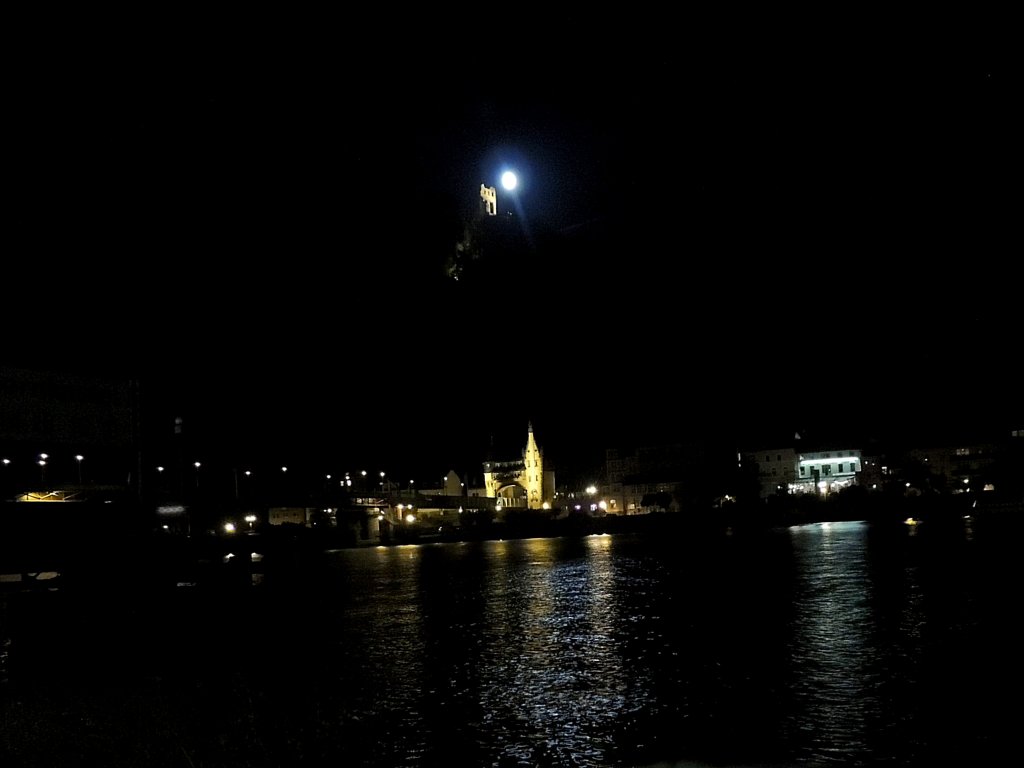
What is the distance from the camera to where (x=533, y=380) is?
157375 mm

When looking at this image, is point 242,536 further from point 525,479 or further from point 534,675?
point 525,479

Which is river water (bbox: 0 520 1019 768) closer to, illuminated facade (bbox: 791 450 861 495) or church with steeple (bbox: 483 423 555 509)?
illuminated facade (bbox: 791 450 861 495)

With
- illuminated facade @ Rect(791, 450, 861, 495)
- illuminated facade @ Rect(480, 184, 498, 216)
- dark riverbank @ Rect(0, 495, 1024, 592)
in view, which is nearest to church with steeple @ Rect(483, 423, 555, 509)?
illuminated facade @ Rect(791, 450, 861, 495)

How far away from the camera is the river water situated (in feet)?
33.4

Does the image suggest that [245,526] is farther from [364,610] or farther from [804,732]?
[804,732]

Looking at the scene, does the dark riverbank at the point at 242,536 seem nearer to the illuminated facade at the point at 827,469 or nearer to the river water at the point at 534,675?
the river water at the point at 534,675

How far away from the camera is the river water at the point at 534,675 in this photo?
401 inches

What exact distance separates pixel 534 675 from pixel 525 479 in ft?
409

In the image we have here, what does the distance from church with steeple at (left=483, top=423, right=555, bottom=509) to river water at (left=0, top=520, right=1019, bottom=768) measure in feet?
353

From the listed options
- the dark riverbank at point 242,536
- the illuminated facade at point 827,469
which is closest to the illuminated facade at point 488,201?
the illuminated facade at point 827,469

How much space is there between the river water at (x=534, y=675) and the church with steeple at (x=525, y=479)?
10749 centimetres

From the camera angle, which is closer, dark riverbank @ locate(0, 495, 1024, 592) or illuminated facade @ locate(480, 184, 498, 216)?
dark riverbank @ locate(0, 495, 1024, 592)

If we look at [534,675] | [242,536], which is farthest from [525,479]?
[534,675]

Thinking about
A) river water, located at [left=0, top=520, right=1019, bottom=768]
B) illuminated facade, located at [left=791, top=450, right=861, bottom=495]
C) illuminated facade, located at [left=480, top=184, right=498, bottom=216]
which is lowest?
river water, located at [left=0, top=520, right=1019, bottom=768]
